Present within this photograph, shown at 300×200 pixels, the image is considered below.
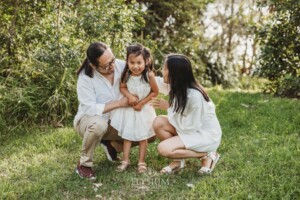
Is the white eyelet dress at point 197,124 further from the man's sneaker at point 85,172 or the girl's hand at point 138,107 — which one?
the man's sneaker at point 85,172

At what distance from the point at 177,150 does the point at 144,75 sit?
0.81 m

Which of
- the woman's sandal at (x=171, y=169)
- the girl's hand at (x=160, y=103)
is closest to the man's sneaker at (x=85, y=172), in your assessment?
the woman's sandal at (x=171, y=169)

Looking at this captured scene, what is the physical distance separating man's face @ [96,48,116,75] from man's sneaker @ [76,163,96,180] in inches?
38.1

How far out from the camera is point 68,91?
5996 mm

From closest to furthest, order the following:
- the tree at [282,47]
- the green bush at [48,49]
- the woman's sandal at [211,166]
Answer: the woman's sandal at [211,166], the green bush at [48,49], the tree at [282,47]

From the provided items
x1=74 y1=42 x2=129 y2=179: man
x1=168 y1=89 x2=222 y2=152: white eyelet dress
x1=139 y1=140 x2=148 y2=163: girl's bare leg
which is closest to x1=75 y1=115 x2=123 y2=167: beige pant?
x1=74 y1=42 x2=129 y2=179: man

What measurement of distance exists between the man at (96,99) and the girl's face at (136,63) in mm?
208

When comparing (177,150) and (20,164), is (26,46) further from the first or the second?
(177,150)

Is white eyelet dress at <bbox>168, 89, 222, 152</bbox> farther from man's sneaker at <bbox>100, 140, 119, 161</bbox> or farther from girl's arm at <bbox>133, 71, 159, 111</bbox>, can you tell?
man's sneaker at <bbox>100, 140, 119, 161</bbox>

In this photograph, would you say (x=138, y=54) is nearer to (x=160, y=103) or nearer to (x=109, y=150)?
(x=160, y=103)

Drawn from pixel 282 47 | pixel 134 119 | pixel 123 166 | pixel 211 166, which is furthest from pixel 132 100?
pixel 282 47

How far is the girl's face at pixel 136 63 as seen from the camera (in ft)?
13.0

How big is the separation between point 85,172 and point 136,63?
3.83ft

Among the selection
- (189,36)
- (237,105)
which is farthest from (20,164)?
(189,36)
